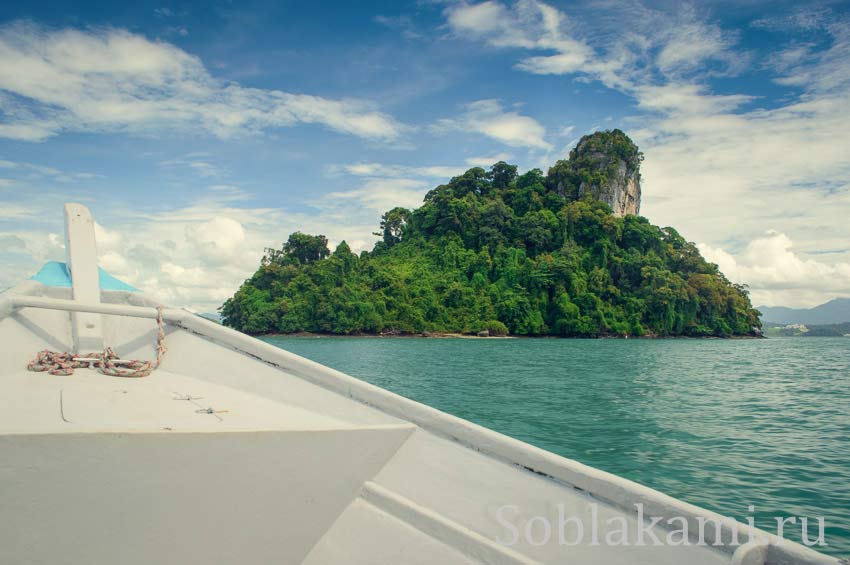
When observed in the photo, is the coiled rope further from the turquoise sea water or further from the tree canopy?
the tree canopy

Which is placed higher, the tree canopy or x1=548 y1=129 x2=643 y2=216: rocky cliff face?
x1=548 y1=129 x2=643 y2=216: rocky cliff face

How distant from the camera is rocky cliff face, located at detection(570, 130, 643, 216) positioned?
2906 inches

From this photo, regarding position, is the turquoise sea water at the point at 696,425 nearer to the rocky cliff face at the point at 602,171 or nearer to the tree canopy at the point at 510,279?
the tree canopy at the point at 510,279

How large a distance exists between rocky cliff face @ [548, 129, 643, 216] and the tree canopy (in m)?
0.35

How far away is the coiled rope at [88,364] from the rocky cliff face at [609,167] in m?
75.1

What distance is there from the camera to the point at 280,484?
1.98 metres

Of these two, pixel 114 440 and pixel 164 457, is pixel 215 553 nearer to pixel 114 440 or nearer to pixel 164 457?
pixel 164 457

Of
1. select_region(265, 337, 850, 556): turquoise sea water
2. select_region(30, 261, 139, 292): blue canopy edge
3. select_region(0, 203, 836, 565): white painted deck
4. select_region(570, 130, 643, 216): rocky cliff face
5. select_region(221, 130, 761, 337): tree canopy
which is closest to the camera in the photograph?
select_region(0, 203, 836, 565): white painted deck

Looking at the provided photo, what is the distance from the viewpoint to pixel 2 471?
60.0 inches

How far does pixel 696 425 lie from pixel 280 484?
10483 mm

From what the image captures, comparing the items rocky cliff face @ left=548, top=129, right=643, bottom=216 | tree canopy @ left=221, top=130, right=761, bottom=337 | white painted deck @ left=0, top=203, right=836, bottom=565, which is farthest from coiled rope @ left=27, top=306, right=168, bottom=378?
rocky cliff face @ left=548, top=129, right=643, bottom=216

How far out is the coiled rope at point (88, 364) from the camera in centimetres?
295

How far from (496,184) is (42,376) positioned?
79.6 metres

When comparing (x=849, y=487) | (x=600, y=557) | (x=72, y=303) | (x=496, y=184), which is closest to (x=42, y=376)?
(x=72, y=303)
